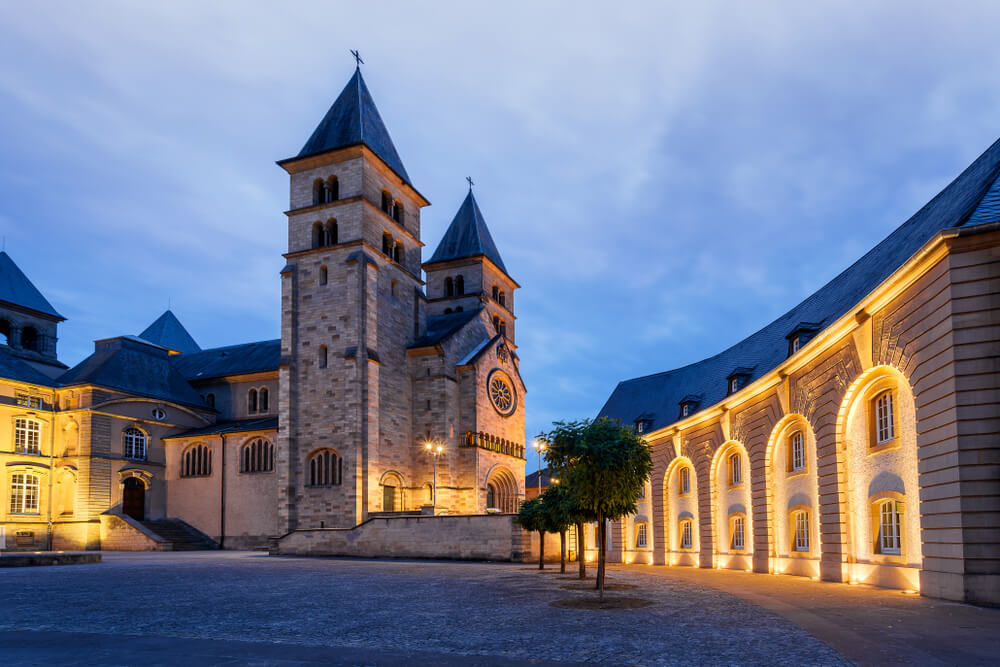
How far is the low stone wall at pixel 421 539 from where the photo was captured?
37.1 metres

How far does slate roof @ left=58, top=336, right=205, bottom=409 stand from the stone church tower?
14.1m

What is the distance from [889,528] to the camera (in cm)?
2012

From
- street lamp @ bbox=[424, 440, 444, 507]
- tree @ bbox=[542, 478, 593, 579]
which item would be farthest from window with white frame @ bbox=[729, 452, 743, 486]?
street lamp @ bbox=[424, 440, 444, 507]

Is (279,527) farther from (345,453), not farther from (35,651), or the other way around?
(35,651)

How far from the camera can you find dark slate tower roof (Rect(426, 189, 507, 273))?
2798 inches

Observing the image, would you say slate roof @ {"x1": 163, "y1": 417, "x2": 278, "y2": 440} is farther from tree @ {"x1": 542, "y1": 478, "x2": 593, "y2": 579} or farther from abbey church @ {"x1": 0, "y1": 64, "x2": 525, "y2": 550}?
tree @ {"x1": 542, "y1": 478, "x2": 593, "y2": 579}

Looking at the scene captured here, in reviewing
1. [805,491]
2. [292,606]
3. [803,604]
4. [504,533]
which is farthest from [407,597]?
[504,533]

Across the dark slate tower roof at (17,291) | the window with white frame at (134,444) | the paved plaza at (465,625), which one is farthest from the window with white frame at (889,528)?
the dark slate tower roof at (17,291)

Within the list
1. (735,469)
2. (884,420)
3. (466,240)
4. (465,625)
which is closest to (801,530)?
(735,469)

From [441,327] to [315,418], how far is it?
1372 centimetres

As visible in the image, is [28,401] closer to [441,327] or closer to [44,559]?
[44,559]

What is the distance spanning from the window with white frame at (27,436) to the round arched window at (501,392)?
31.1 metres

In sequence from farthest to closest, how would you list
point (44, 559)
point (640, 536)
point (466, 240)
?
point (466, 240)
point (640, 536)
point (44, 559)

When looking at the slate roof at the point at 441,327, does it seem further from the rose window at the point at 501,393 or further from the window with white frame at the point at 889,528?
the window with white frame at the point at 889,528
